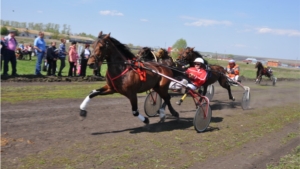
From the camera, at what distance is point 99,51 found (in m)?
7.23

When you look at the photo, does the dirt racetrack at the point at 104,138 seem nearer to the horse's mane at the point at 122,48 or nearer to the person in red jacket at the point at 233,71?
the horse's mane at the point at 122,48

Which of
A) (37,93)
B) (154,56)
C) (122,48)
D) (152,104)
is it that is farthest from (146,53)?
(37,93)

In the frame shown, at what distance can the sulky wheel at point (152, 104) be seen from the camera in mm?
9367

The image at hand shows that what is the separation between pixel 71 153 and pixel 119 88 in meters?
2.04

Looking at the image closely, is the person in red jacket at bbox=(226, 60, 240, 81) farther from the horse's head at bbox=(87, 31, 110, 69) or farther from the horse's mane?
the horse's head at bbox=(87, 31, 110, 69)

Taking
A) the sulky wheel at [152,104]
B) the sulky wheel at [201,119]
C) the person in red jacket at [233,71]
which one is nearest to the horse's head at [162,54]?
the sulky wheel at [152,104]

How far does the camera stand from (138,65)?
7.90 meters

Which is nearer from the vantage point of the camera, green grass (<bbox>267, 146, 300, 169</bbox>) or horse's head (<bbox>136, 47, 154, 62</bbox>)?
green grass (<bbox>267, 146, 300, 169</bbox>)

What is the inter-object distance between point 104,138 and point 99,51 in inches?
67.7

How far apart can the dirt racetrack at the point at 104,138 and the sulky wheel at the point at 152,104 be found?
0.21 metres

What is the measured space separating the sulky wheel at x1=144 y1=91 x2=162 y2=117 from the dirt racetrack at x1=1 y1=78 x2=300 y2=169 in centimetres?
21

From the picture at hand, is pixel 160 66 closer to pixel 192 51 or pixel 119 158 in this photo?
pixel 192 51

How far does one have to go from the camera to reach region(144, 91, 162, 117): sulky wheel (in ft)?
30.7

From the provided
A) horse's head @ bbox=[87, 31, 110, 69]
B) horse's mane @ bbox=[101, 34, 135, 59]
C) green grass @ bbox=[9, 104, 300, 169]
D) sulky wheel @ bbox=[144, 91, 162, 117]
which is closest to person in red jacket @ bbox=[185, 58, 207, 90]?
sulky wheel @ bbox=[144, 91, 162, 117]
